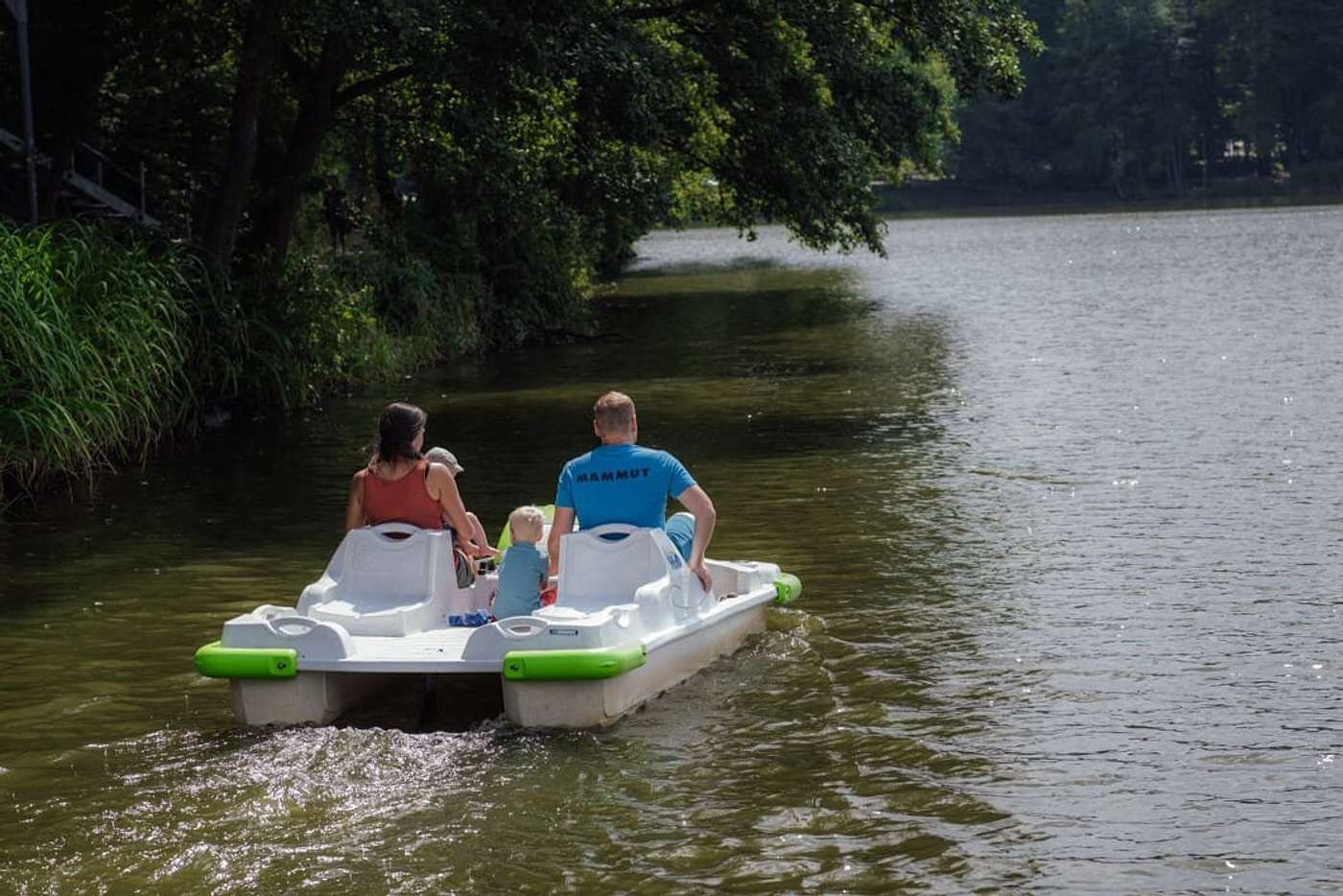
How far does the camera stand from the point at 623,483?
9047 millimetres

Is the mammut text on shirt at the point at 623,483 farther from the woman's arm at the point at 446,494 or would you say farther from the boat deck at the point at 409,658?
the boat deck at the point at 409,658

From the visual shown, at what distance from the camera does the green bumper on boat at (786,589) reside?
1024cm

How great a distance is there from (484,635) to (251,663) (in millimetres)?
1004

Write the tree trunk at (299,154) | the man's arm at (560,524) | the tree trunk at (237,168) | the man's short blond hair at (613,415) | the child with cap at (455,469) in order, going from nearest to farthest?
the man's short blond hair at (613,415)
the man's arm at (560,524)
the child with cap at (455,469)
the tree trunk at (237,168)
the tree trunk at (299,154)

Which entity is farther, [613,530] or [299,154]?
[299,154]

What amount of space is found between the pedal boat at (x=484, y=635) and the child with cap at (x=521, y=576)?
20 cm

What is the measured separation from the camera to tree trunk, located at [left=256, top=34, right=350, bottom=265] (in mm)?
22922

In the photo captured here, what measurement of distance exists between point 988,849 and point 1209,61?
111887 mm

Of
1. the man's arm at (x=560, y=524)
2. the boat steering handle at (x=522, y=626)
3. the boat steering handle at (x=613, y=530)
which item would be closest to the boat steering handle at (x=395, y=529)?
the man's arm at (x=560, y=524)

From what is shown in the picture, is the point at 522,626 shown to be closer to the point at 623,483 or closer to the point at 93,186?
the point at 623,483

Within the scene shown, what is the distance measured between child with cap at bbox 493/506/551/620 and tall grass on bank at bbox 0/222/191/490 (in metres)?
6.65

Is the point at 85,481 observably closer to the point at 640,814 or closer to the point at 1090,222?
the point at 640,814

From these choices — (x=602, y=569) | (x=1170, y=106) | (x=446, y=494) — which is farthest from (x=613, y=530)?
(x=1170, y=106)

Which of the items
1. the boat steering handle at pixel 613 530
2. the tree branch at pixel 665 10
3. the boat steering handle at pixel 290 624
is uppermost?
the tree branch at pixel 665 10
